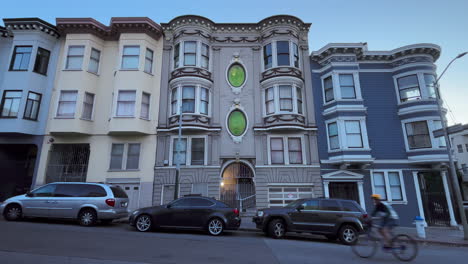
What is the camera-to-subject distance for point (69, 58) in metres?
17.6

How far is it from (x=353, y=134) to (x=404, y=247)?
1088 cm

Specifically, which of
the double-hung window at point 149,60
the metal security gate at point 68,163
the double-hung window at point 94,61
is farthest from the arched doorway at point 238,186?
the double-hung window at point 94,61

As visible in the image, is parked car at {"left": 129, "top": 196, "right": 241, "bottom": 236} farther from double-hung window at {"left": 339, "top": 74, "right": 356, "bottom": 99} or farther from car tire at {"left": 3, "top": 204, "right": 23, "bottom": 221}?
double-hung window at {"left": 339, "top": 74, "right": 356, "bottom": 99}

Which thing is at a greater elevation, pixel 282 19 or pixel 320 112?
pixel 282 19

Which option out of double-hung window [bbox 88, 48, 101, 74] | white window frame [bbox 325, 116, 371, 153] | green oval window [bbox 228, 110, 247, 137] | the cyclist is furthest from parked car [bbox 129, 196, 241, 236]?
double-hung window [bbox 88, 48, 101, 74]

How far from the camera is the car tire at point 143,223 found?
33.1 feet

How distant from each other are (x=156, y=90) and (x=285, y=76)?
974 centimetres

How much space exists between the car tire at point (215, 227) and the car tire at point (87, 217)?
535 centimetres

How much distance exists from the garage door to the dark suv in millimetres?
5707

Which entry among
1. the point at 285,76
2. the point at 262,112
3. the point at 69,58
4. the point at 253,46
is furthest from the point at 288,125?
the point at 69,58

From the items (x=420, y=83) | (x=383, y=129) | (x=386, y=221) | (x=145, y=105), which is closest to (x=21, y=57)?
(x=145, y=105)

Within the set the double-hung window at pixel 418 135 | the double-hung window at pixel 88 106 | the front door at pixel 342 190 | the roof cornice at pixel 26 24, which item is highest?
the roof cornice at pixel 26 24

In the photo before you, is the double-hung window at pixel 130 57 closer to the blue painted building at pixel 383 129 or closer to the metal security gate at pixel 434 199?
the blue painted building at pixel 383 129

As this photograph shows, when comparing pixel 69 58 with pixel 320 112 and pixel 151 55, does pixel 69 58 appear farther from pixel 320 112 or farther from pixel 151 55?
pixel 320 112
